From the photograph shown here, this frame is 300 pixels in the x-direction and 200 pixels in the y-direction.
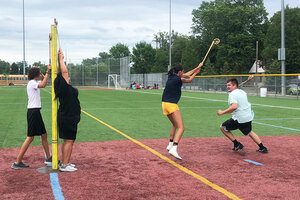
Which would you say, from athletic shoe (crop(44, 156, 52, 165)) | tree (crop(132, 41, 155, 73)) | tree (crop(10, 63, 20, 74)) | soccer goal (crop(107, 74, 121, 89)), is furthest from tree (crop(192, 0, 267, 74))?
tree (crop(10, 63, 20, 74))

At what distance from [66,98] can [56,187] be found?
150cm

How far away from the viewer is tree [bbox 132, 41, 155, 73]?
106394mm

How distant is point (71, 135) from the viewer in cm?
594

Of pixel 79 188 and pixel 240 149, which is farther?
pixel 240 149

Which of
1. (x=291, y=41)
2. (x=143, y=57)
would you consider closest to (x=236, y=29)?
(x=291, y=41)

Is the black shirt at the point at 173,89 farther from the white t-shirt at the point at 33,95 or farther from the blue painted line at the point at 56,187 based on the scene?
the blue painted line at the point at 56,187

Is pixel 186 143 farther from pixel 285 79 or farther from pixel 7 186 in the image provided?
pixel 285 79

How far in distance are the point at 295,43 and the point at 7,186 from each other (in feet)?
164

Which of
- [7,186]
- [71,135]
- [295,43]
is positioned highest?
[295,43]

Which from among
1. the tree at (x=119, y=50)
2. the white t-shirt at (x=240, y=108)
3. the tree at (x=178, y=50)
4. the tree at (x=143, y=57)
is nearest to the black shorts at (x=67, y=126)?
the white t-shirt at (x=240, y=108)

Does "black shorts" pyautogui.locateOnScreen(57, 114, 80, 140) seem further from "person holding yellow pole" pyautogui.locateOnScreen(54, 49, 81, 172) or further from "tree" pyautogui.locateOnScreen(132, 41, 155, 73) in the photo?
"tree" pyautogui.locateOnScreen(132, 41, 155, 73)

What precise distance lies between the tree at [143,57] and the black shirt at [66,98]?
100622mm

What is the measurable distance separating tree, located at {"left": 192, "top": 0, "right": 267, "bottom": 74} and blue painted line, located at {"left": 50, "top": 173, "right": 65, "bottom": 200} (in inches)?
2369

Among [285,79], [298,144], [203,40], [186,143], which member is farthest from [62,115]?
[203,40]
